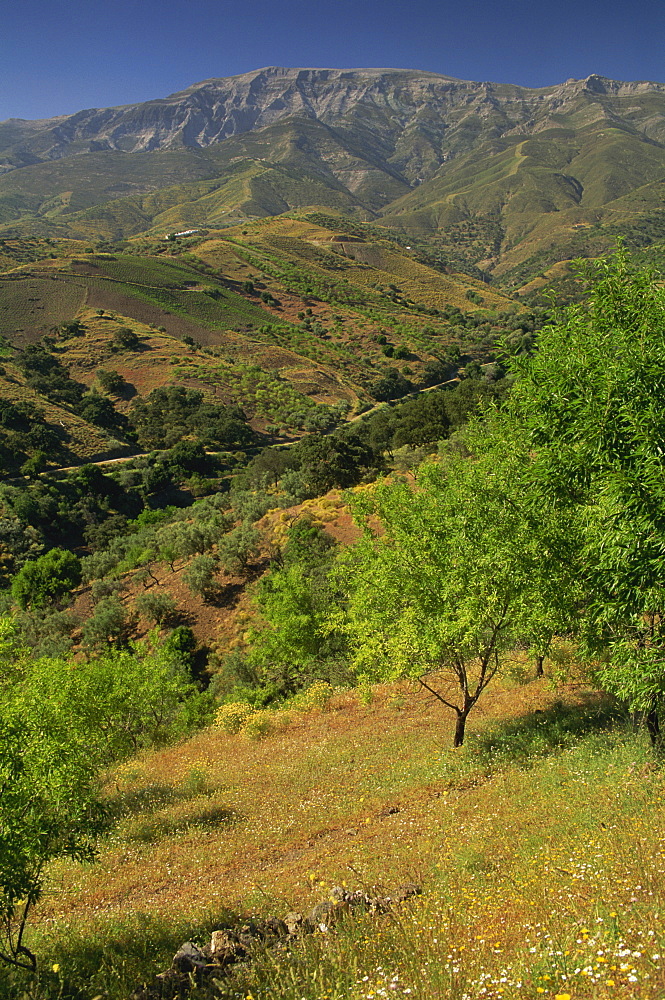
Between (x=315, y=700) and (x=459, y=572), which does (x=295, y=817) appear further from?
(x=315, y=700)

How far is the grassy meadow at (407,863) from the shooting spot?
4.53 metres

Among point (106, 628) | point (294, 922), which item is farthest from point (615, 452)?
point (106, 628)

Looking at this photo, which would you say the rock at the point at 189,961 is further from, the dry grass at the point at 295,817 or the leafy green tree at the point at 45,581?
the leafy green tree at the point at 45,581

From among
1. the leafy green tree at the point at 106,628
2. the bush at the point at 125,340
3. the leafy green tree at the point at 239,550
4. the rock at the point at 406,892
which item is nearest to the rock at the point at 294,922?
the rock at the point at 406,892

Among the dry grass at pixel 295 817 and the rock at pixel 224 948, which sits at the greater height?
the rock at pixel 224 948

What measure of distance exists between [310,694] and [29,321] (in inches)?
4252

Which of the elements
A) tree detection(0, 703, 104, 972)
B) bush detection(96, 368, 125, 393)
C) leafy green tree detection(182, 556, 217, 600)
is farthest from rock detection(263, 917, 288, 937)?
bush detection(96, 368, 125, 393)

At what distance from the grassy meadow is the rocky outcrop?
23cm

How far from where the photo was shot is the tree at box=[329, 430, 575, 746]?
9547 millimetres

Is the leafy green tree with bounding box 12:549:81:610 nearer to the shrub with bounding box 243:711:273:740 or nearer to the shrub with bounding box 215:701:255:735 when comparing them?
the shrub with bounding box 215:701:255:735

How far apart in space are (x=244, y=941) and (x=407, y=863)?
8.91ft

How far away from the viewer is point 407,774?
11.9m

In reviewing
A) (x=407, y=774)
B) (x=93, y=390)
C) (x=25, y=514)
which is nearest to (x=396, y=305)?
→ (x=93, y=390)

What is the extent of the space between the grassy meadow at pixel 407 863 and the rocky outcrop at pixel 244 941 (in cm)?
23
